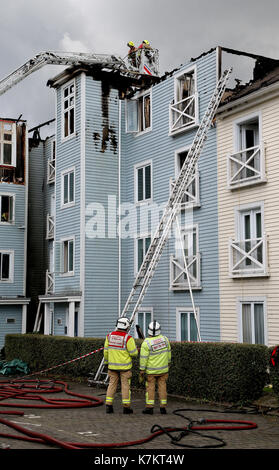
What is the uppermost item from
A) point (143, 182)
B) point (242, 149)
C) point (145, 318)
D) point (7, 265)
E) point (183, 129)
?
point (183, 129)

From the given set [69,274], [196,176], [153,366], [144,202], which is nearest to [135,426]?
[153,366]

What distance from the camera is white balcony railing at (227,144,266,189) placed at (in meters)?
18.3

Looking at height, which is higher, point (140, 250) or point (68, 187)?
point (68, 187)

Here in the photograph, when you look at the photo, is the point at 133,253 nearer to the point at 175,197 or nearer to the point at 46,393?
the point at 175,197

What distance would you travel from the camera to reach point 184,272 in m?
21.2

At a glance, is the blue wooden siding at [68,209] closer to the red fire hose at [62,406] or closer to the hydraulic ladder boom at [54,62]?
the hydraulic ladder boom at [54,62]

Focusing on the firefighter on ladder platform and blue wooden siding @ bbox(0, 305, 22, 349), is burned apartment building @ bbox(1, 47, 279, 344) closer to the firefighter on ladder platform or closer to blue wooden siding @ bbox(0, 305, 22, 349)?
blue wooden siding @ bbox(0, 305, 22, 349)

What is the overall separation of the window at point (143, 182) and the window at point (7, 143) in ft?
28.4

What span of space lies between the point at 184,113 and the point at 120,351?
12.1 metres

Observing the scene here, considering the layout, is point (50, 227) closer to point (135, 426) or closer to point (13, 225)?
point (13, 225)

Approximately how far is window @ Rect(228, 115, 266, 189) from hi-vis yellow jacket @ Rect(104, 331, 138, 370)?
27.0 ft

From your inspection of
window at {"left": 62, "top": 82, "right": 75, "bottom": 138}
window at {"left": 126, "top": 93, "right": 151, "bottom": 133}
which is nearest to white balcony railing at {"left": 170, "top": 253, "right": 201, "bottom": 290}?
window at {"left": 126, "top": 93, "right": 151, "bottom": 133}

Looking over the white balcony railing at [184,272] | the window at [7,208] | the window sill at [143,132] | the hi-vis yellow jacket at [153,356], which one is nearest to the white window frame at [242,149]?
the white balcony railing at [184,272]

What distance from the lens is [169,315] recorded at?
2219 centimetres
